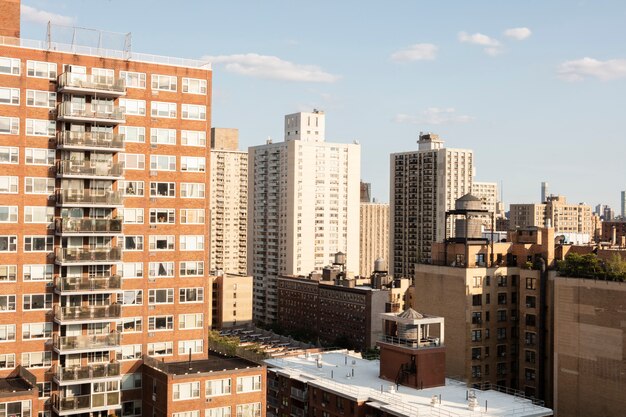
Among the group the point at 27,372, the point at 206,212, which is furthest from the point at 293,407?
the point at 27,372

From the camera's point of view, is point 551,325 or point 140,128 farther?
point 551,325

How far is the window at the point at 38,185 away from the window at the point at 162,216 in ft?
32.7

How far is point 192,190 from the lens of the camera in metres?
75.5

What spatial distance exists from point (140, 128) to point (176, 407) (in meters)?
27.2

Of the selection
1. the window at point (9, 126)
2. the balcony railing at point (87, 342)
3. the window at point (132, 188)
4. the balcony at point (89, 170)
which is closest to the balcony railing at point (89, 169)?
the balcony at point (89, 170)

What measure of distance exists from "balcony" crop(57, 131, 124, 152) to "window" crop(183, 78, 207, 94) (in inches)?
347

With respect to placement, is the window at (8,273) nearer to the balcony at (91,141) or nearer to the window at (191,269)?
the balcony at (91,141)

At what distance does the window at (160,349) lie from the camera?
73.6 meters

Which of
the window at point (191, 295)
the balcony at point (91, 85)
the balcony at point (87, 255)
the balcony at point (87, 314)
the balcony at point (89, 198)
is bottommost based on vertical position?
the balcony at point (87, 314)

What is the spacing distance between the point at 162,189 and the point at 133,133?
20.4ft

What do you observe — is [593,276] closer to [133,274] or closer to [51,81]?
[133,274]

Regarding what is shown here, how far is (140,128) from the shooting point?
72.7 m

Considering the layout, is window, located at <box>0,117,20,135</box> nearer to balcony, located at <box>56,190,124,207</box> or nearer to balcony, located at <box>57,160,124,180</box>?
balcony, located at <box>57,160,124,180</box>

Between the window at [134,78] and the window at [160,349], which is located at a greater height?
the window at [134,78]
